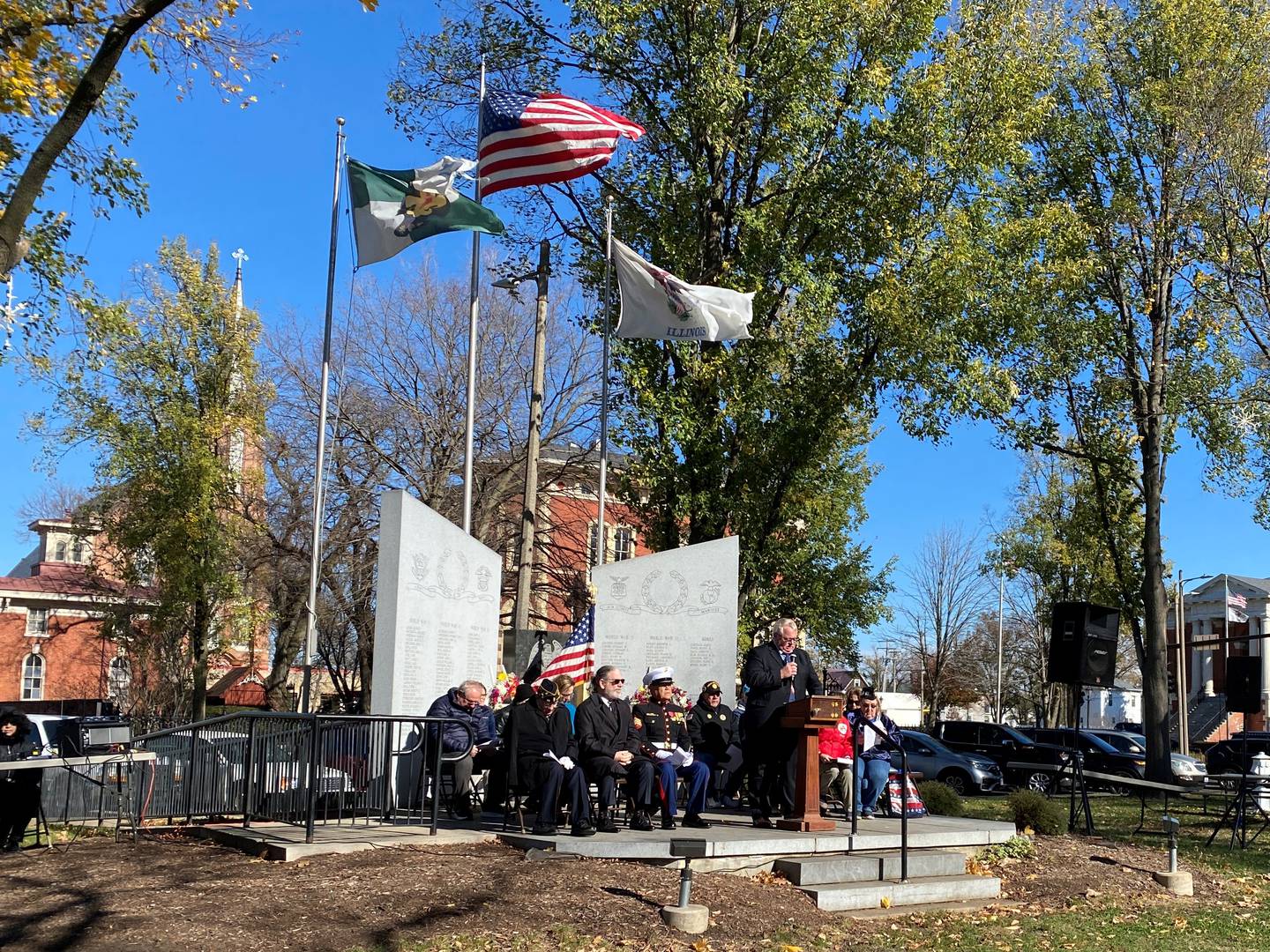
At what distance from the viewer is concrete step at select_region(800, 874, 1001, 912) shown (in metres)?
10.3

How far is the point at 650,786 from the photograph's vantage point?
1209 cm

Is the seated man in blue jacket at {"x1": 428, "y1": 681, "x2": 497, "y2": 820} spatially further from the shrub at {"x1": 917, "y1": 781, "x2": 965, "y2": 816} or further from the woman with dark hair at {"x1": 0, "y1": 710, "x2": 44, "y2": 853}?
the shrub at {"x1": 917, "y1": 781, "x2": 965, "y2": 816}

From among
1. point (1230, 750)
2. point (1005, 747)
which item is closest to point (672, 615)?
point (1005, 747)

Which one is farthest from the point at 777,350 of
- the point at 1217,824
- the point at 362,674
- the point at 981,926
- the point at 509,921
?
the point at 362,674

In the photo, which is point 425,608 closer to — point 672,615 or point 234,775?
point 234,775

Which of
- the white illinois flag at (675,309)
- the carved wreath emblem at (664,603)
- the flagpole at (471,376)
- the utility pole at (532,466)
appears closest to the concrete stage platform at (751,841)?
the carved wreath emblem at (664,603)

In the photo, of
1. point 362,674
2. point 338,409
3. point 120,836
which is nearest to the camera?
point 120,836

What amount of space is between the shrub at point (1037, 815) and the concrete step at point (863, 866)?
11.1 feet

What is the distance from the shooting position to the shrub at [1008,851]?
12.8 metres

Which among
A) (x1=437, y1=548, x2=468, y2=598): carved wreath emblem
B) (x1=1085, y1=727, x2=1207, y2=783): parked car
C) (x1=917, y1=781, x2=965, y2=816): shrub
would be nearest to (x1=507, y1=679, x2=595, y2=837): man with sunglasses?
(x1=437, y1=548, x2=468, y2=598): carved wreath emblem

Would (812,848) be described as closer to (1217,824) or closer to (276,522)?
(1217,824)

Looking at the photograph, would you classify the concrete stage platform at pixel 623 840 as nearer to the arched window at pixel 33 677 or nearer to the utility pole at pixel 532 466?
the utility pole at pixel 532 466

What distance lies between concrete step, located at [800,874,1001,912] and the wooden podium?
1273mm

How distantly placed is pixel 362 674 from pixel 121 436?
10.6 metres
